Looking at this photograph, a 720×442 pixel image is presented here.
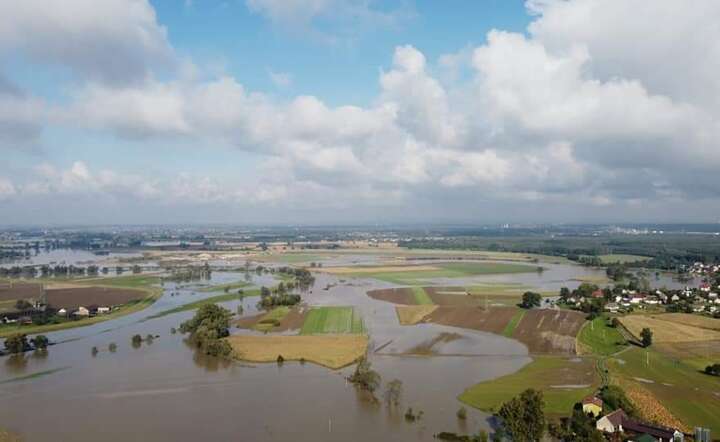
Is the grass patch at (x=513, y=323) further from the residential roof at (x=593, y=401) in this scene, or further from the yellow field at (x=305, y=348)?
the residential roof at (x=593, y=401)

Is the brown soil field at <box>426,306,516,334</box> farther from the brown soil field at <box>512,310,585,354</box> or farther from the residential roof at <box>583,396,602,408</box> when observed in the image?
the residential roof at <box>583,396,602,408</box>

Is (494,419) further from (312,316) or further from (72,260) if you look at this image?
(72,260)

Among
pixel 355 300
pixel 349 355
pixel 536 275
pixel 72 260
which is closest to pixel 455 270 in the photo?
pixel 536 275

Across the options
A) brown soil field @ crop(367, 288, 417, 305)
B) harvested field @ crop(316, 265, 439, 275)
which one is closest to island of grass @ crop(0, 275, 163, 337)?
brown soil field @ crop(367, 288, 417, 305)

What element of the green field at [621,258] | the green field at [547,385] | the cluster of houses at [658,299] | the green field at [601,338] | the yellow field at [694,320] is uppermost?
the green field at [621,258]

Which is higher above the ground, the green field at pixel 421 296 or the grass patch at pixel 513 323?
the green field at pixel 421 296

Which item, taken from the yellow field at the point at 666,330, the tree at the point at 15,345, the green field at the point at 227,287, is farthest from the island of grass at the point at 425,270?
the tree at the point at 15,345

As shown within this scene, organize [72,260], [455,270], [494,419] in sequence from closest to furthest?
1. [494,419]
2. [455,270]
3. [72,260]
